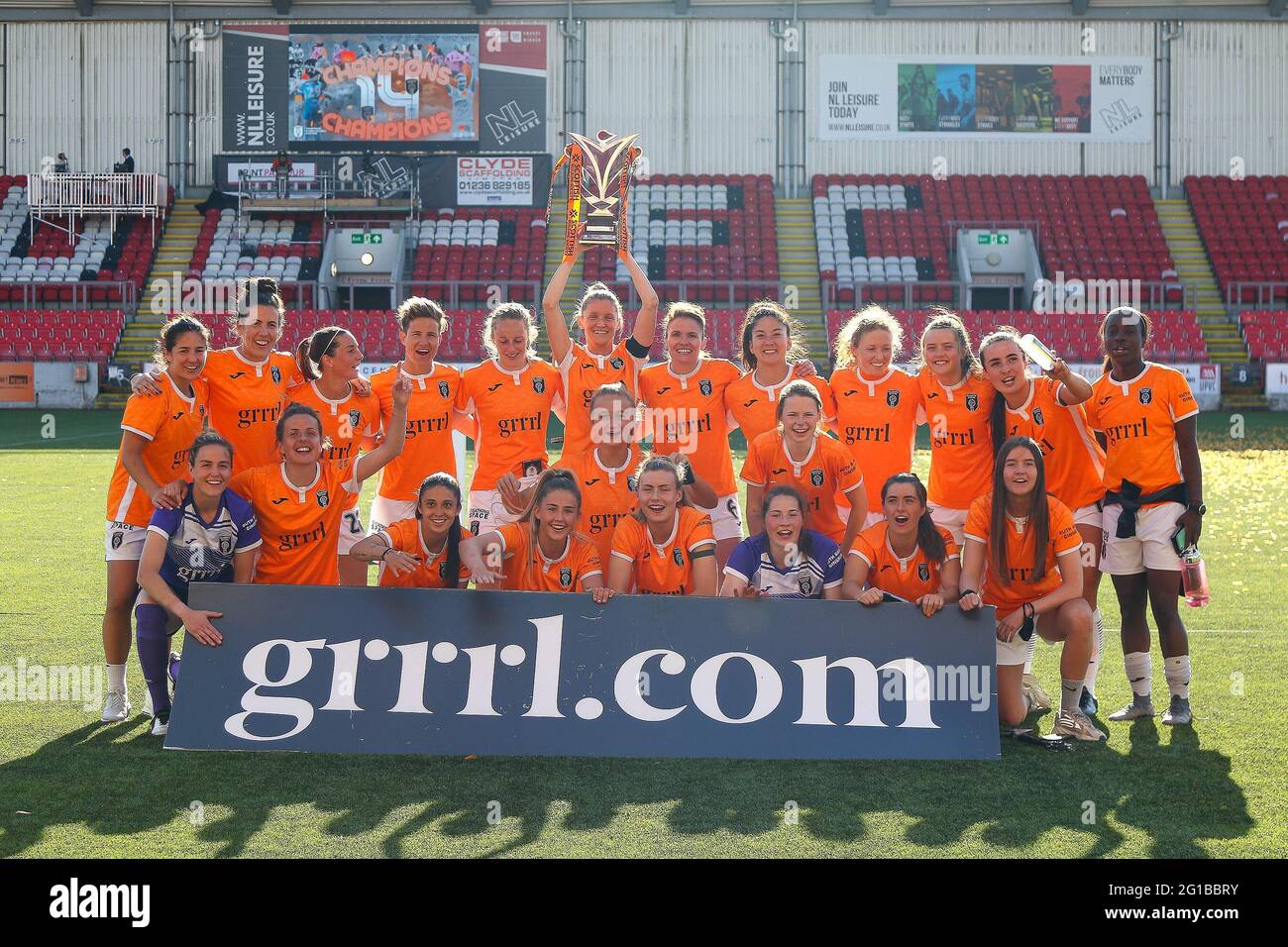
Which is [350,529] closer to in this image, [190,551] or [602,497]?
[190,551]

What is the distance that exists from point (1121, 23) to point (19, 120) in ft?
87.1

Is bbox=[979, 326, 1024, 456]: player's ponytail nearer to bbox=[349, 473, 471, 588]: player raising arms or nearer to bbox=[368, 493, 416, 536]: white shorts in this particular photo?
bbox=[349, 473, 471, 588]: player raising arms

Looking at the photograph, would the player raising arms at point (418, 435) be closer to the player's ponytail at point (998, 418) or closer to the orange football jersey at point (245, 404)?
the orange football jersey at point (245, 404)

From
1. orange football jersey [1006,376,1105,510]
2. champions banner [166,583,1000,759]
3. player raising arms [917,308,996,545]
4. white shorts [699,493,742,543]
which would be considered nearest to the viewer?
champions banner [166,583,1000,759]

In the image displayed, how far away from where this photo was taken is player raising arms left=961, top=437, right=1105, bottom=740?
5.17 m

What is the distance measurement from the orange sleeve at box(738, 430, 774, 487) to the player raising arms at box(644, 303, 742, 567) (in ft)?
0.65

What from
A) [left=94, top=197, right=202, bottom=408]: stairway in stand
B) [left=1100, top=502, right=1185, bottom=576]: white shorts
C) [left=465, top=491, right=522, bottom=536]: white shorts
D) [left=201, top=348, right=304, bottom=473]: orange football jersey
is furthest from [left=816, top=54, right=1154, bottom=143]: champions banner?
[left=201, top=348, right=304, bottom=473]: orange football jersey

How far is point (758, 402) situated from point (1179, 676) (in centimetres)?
229

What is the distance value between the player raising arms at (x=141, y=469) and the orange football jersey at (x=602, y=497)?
172cm

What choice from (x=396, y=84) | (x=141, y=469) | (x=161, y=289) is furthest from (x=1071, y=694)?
(x=396, y=84)
